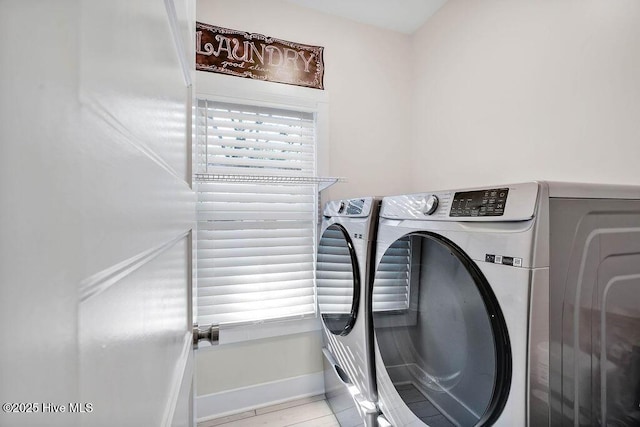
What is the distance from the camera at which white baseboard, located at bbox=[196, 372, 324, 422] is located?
5.38 ft

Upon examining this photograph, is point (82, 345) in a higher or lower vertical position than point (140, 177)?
lower

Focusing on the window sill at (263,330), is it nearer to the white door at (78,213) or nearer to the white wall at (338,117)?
the white wall at (338,117)

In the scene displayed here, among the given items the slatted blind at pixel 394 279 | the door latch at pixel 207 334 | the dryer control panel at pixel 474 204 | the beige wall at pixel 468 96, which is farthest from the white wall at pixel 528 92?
the door latch at pixel 207 334

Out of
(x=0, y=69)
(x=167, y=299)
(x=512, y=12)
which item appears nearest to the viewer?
(x=0, y=69)

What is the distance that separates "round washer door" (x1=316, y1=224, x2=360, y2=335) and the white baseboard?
479 mm

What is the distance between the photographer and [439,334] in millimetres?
890

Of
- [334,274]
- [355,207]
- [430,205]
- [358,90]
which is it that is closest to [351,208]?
[355,207]

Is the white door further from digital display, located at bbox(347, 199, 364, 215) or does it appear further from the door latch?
digital display, located at bbox(347, 199, 364, 215)

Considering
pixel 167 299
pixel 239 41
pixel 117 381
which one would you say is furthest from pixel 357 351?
pixel 239 41

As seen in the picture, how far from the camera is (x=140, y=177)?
0.89ft

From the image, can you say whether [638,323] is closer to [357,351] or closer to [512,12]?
[357,351]

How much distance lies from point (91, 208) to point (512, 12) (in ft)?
→ 6.63

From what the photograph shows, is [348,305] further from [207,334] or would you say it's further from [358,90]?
[358,90]

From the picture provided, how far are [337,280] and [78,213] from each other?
1.44m
